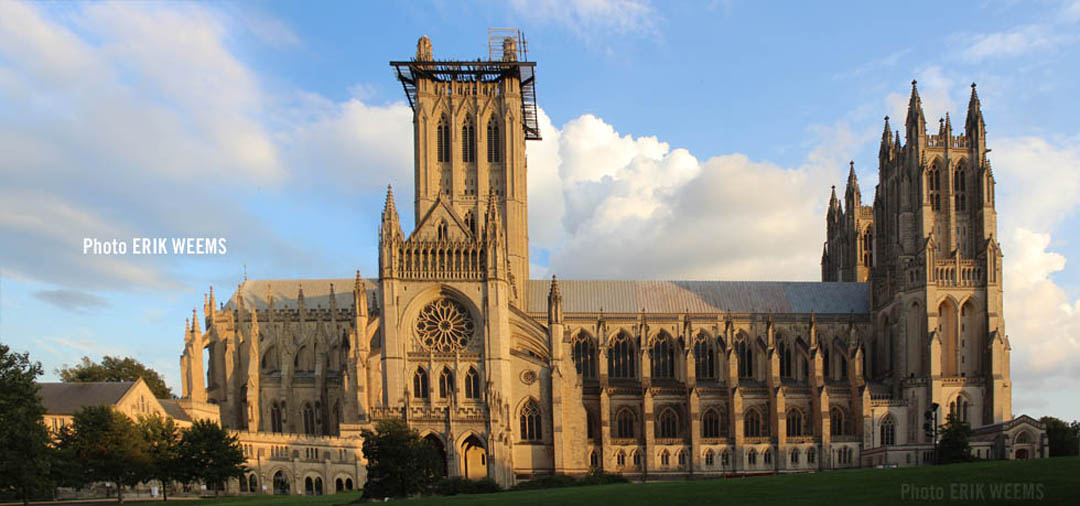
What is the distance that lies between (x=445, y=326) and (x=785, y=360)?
35851mm

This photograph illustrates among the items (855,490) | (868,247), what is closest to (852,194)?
(868,247)

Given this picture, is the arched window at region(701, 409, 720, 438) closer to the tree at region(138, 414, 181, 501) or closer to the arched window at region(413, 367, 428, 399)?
the arched window at region(413, 367, 428, 399)

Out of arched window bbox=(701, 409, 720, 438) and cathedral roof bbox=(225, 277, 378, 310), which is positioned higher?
cathedral roof bbox=(225, 277, 378, 310)

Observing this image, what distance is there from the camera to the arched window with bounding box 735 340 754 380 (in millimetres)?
104250

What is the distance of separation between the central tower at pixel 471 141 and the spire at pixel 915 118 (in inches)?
1458

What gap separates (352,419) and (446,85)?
37827mm

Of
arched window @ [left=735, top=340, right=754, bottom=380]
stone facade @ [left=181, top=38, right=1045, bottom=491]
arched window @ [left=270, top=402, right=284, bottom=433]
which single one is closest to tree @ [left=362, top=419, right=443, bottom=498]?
stone facade @ [left=181, top=38, right=1045, bottom=491]

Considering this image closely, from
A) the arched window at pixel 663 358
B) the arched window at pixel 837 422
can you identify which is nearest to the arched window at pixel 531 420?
the arched window at pixel 663 358

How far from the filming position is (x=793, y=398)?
97.9 meters

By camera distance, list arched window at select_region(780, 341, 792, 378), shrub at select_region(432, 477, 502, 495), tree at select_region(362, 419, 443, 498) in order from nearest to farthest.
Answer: tree at select_region(362, 419, 443, 498)
shrub at select_region(432, 477, 502, 495)
arched window at select_region(780, 341, 792, 378)

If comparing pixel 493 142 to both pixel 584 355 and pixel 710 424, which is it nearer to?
pixel 584 355

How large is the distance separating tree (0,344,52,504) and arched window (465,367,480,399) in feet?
112

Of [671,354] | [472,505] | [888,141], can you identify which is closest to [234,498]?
[472,505]

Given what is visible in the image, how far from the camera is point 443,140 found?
110 metres
